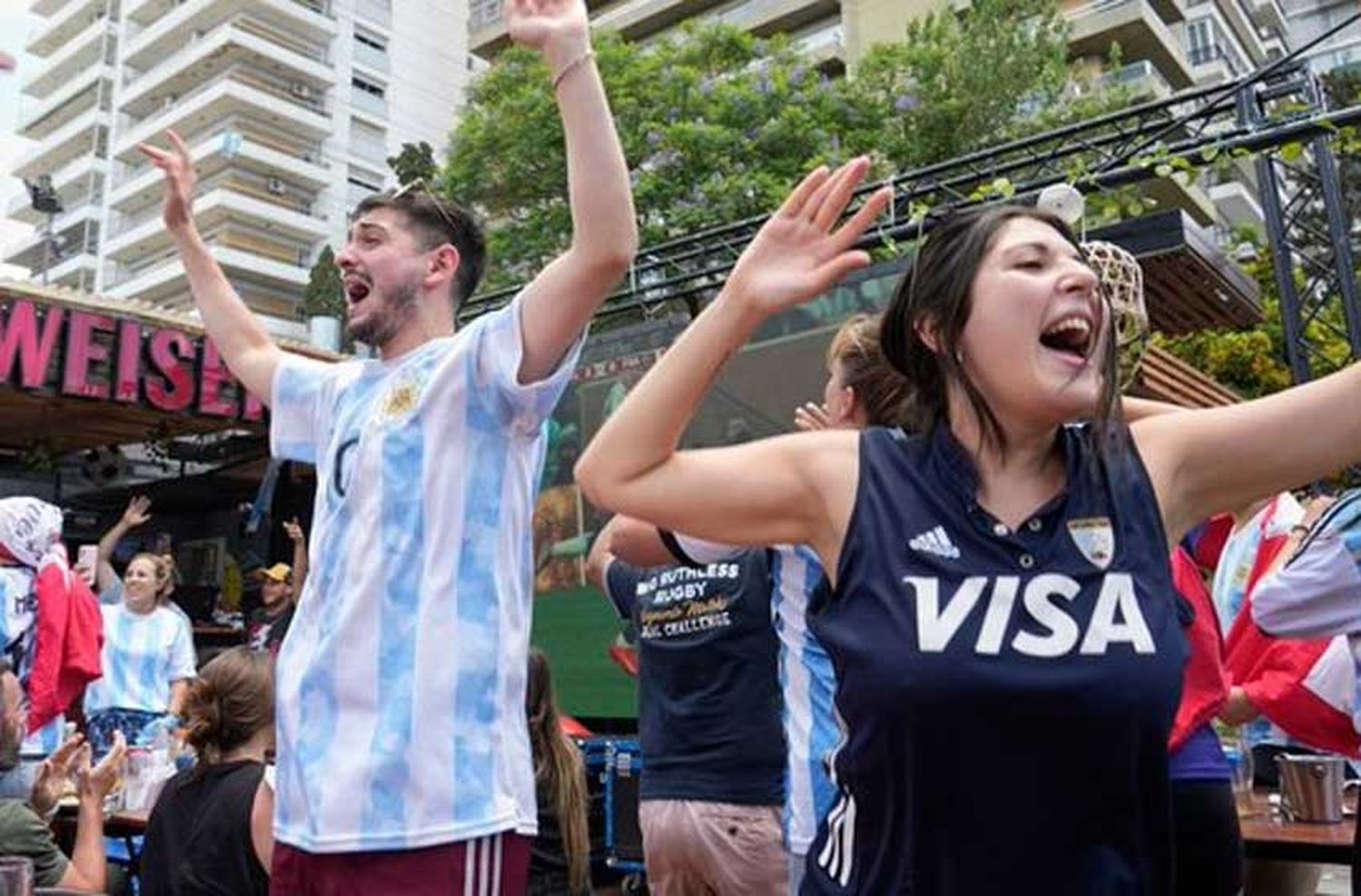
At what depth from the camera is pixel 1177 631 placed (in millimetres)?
1355

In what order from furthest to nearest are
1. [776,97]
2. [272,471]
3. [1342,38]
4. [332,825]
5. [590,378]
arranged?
[1342,38], [776,97], [590,378], [272,471], [332,825]

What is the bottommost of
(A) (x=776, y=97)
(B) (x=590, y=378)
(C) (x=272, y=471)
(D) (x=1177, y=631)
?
(D) (x=1177, y=631)

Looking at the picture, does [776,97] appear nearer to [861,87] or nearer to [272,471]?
[861,87]

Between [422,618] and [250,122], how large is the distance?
45.6m

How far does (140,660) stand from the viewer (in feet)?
21.3

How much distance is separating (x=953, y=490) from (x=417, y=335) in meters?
1.12

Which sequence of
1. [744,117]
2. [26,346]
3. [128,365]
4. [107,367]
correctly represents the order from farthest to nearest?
[744,117] < [128,365] < [107,367] < [26,346]

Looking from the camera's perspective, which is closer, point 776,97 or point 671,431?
point 671,431

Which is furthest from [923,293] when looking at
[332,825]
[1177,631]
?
[332,825]

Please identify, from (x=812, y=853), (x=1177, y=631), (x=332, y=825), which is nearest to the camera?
(x=1177, y=631)

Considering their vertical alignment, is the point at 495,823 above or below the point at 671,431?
below

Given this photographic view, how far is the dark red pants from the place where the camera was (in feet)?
5.45

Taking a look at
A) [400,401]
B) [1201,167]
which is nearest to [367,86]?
[1201,167]

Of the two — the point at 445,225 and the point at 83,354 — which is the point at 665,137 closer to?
the point at 83,354
